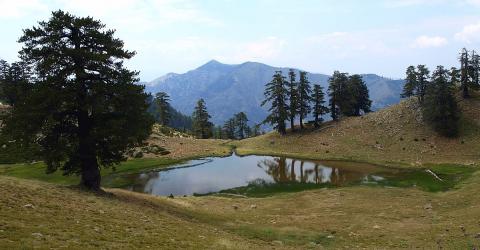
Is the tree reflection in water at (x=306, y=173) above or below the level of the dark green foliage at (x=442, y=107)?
below

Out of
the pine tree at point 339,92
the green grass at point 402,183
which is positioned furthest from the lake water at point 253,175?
the pine tree at point 339,92

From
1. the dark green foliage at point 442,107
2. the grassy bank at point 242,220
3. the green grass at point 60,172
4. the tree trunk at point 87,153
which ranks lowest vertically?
the grassy bank at point 242,220

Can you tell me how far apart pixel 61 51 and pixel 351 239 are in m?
26.0

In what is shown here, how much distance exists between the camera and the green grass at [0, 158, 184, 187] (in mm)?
56438

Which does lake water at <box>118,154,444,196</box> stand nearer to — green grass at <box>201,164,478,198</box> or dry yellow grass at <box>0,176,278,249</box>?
green grass at <box>201,164,478,198</box>

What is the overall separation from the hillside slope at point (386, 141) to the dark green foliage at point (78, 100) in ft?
175

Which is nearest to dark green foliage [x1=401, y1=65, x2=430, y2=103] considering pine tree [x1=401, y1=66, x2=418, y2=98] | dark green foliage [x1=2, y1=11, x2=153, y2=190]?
pine tree [x1=401, y1=66, x2=418, y2=98]

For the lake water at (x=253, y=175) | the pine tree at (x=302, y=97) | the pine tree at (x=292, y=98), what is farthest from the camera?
the pine tree at (x=302, y=97)

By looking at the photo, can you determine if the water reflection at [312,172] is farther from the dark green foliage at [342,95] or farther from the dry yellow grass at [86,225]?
the dry yellow grass at [86,225]

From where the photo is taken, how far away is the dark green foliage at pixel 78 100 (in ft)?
98.7

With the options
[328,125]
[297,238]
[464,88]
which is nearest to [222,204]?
[297,238]

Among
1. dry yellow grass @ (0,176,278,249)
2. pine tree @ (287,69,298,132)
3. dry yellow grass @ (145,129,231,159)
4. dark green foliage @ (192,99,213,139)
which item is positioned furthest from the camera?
dark green foliage @ (192,99,213,139)

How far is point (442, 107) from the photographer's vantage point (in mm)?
81000

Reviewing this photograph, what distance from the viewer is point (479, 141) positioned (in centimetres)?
7519
